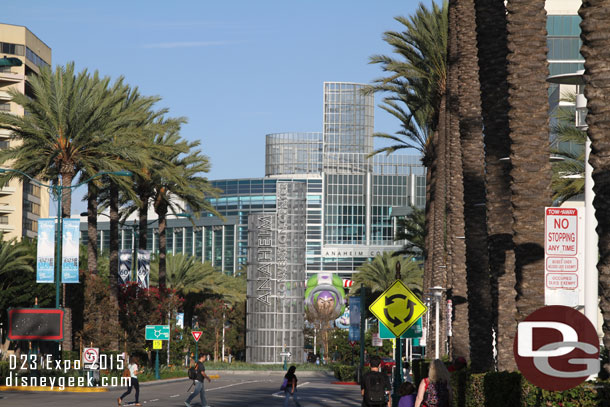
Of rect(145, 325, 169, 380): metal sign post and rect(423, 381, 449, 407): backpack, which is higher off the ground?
rect(423, 381, 449, 407): backpack

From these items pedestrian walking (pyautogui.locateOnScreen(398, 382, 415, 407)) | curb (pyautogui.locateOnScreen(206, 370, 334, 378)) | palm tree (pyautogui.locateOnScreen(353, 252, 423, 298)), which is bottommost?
curb (pyautogui.locateOnScreen(206, 370, 334, 378))

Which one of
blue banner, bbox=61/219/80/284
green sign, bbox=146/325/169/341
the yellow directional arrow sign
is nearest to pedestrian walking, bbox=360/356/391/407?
the yellow directional arrow sign

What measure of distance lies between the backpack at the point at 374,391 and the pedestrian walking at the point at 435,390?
10.1ft

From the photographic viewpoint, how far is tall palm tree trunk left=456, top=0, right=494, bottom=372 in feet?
77.8

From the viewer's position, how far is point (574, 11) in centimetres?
10006

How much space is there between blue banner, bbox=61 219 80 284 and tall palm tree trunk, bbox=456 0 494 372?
67.4 feet

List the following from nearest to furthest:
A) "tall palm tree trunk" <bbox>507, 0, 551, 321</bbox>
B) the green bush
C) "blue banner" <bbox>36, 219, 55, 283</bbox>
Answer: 1. the green bush
2. "tall palm tree trunk" <bbox>507, 0, 551, 321</bbox>
3. "blue banner" <bbox>36, 219, 55, 283</bbox>

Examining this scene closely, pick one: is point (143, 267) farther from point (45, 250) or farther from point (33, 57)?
point (33, 57)

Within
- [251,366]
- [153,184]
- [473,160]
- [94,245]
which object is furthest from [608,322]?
[251,366]

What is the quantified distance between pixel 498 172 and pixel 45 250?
2673 centimetres

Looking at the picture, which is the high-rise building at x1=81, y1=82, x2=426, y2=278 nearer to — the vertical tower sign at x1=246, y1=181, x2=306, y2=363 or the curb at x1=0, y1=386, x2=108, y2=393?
the vertical tower sign at x1=246, y1=181, x2=306, y2=363

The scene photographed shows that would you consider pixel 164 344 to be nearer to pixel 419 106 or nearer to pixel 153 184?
pixel 153 184

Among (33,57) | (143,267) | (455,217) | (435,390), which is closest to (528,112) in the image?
(435,390)

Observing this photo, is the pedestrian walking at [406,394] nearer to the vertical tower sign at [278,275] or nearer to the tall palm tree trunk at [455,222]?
the tall palm tree trunk at [455,222]
